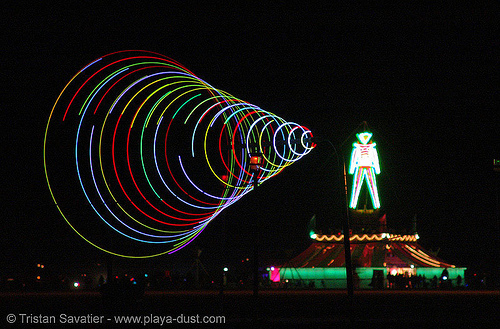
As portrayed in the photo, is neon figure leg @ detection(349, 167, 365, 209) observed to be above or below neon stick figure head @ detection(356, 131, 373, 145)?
below

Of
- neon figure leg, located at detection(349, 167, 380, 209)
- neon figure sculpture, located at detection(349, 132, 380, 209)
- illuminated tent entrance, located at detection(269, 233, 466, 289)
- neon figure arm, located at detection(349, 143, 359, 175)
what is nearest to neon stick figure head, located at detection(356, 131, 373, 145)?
neon figure sculpture, located at detection(349, 132, 380, 209)

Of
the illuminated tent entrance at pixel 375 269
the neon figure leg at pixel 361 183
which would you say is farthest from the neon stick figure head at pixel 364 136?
the illuminated tent entrance at pixel 375 269

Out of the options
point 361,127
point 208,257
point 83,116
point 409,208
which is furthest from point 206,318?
point 208,257

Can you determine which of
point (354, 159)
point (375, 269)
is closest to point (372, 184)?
point (354, 159)

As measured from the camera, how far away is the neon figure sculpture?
51750mm

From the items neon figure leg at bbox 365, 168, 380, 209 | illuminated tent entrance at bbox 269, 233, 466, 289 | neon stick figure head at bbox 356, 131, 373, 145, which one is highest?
neon stick figure head at bbox 356, 131, 373, 145

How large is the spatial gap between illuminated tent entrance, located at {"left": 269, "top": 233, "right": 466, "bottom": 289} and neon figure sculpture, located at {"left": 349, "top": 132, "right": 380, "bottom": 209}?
4.03 m

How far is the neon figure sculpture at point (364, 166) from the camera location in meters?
51.8

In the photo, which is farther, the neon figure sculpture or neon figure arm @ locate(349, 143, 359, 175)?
neon figure arm @ locate(349, 143, 359, 175)

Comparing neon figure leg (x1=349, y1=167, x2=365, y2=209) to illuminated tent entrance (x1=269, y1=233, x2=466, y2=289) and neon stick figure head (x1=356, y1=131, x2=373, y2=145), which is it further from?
illuminated tent entrance (x1=269, y1=233, x2=466, y2=289)

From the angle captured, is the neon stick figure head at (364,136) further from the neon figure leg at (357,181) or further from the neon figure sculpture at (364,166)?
the neon figure leg at (357,181)

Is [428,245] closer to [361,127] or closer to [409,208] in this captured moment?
[409,208]

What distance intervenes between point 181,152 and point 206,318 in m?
9.70

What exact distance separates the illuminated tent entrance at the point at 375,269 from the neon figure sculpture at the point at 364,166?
403cm
